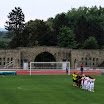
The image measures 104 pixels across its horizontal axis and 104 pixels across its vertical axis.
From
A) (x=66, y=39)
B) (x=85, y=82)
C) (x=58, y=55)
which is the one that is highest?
(x=66, y=39)

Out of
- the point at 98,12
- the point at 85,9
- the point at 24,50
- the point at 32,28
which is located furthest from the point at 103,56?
the point at 85,9

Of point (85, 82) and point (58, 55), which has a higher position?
point (58, 55)

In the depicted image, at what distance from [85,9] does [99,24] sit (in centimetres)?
4630

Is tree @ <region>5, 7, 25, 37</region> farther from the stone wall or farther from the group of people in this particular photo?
the group of people

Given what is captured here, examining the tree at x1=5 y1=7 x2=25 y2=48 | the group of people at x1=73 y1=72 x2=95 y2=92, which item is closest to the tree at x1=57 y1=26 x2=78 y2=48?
the tree at x1=5 y1=7 x2=25 y2=48

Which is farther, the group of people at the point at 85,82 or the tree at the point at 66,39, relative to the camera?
the tree at the point at 66,39

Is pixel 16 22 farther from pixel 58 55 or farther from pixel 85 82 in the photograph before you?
pixel 85 82

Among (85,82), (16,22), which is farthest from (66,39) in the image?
(85,82)

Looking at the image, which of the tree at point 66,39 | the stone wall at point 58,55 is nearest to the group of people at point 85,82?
the stone wall at point 58,55

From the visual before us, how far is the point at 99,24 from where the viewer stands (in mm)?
145125

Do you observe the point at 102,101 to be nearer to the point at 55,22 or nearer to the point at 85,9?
the point at 55,22

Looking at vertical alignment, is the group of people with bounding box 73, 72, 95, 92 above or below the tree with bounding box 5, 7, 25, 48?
below

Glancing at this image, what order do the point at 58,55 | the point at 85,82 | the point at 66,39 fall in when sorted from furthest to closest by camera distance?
1. the point at 66,39
2. the point at 58,55
3. the point at 85,82

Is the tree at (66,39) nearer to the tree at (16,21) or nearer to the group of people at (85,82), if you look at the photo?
the tree at (16,21)
